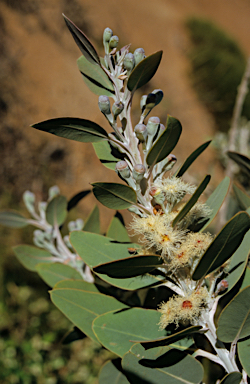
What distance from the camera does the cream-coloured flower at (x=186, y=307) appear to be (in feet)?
2.18

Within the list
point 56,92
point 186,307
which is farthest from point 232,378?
point 56,92

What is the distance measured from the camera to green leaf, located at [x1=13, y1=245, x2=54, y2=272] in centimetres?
129

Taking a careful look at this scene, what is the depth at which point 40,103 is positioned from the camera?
7172mm

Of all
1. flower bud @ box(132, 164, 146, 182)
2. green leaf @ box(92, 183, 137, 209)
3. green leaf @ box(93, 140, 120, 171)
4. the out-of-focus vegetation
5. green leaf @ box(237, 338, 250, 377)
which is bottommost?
green leaf @ box(237, 338, 250, 377)

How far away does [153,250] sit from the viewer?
742 mm

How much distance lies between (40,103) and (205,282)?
7.22 meters

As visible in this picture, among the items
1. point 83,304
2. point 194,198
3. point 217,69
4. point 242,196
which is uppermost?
point 217,69

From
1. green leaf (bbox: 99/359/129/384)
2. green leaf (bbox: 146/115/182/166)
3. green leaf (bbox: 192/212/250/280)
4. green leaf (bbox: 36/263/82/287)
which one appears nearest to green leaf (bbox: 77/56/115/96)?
green leaf (bbox: 146/115/182/166)

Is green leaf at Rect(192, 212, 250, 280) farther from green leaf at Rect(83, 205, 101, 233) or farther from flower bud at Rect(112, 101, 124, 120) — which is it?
green leaf at Rect(83, 205, 101, 233)

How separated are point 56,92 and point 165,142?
7.45 meters

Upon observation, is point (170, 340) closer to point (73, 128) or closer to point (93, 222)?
point (73, 128)

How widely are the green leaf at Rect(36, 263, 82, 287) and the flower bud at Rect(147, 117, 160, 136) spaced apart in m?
0.69

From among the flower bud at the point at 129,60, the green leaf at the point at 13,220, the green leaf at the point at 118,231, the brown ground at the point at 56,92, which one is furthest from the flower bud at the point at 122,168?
the brown ground at the point at 56,92

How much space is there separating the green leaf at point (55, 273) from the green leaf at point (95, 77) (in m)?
0.70
